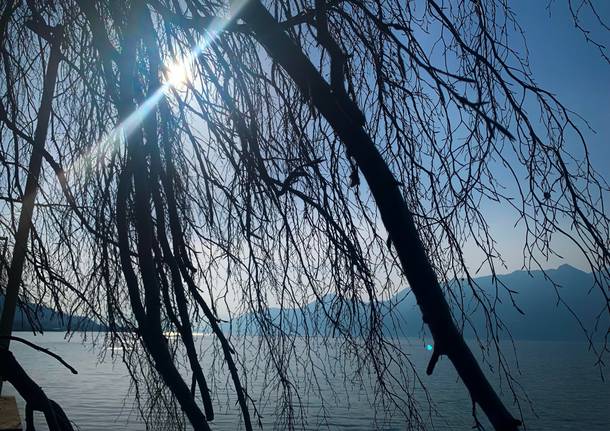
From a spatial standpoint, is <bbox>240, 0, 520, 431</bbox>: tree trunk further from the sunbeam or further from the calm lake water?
the calm lake water

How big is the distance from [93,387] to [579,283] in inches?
7199

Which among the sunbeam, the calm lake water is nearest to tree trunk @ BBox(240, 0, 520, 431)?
the sunbeam

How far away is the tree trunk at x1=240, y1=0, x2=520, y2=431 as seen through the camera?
0.76m

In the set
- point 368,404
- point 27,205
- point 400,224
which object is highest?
A: point 27,205

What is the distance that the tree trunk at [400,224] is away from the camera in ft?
2.50

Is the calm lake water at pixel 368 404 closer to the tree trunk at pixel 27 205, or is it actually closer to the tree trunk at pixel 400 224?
the tree trunk at pixel 27 205

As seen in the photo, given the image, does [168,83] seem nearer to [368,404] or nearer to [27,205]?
[27,205]

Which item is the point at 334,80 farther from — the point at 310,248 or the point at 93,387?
the point at 93,387

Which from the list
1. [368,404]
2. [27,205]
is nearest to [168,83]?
[27,205]

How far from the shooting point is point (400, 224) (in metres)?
0.83

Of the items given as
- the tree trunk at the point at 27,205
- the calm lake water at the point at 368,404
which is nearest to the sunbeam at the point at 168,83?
the tree trunk at the point at 27,205

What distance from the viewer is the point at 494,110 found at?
1.50m

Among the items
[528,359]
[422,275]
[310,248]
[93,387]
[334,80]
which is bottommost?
[528,359]

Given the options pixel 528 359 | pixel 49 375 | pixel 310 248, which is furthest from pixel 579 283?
pixel 310 248
